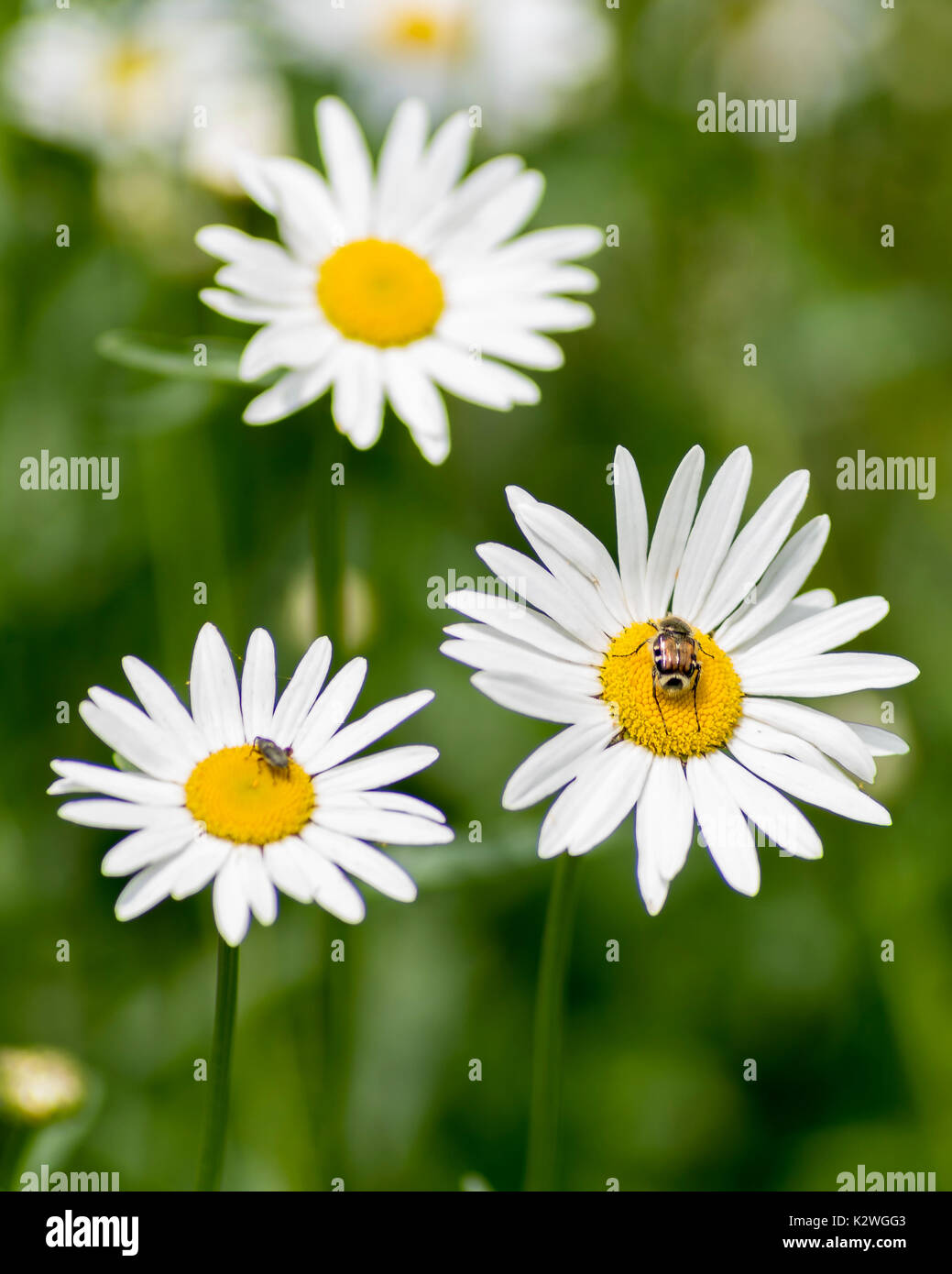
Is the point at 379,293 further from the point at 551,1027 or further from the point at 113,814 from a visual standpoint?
the point at 551,1027

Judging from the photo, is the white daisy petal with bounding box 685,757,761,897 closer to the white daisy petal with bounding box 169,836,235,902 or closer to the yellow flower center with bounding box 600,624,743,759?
the yellow flower center with bounding box 600,624,743,759

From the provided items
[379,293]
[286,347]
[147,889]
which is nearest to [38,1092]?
[147,889]

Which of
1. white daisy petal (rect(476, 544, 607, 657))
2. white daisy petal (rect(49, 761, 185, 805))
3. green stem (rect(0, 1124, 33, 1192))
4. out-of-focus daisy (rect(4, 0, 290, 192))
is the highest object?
out-of-focus daisy (rect(4, 0, 290, 192))

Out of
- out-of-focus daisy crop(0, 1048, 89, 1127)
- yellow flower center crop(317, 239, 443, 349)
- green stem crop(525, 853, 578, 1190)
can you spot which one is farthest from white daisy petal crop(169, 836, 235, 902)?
yellow flower center crop(317, 239, 443, 349)

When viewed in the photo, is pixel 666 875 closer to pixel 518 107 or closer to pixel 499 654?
pixel 499 654

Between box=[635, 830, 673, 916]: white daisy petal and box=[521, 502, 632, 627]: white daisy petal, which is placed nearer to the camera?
box=[635, 830, 673, 916]: white daisy petal
